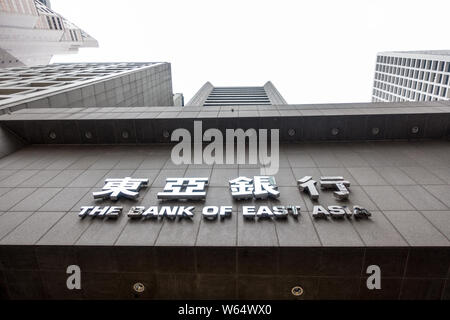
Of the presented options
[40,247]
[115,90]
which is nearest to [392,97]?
[115,90]

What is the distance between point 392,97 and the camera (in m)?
108

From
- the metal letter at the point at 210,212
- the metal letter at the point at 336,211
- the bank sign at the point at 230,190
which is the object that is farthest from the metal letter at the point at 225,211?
the metal letter at the point at 336,211

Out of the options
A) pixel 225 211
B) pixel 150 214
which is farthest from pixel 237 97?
pixel 150 214

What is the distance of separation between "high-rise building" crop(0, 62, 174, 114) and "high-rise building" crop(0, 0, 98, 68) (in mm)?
28132

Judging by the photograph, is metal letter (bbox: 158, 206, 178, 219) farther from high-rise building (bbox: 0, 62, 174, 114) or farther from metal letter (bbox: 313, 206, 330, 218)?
high-rise building (bbox: 0, 62, 174, 114)

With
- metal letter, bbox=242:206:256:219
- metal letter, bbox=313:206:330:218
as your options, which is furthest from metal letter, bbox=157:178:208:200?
metal letter, bbox=313:206:330:218

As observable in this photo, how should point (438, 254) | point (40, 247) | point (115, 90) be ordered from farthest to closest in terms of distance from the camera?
point (115, 90), point (40, 247), point (438, 254)

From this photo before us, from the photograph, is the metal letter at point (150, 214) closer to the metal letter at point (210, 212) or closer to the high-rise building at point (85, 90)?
the metal letter at point (210, 212)

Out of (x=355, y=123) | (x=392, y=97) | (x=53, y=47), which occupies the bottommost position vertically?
(x=392, y=97)

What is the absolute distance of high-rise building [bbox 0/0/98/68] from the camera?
50.8 m
